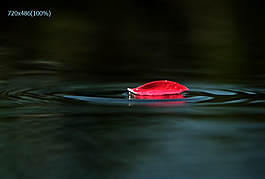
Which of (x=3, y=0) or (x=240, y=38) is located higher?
(x=3, y=0)

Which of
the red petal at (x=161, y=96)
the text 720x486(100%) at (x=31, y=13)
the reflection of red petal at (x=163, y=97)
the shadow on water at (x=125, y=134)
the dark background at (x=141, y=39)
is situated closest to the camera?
the shadow on water at (x=125, y=134)

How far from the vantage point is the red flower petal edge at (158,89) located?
2.93m

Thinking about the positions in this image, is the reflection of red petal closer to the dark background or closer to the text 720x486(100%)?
the dark background

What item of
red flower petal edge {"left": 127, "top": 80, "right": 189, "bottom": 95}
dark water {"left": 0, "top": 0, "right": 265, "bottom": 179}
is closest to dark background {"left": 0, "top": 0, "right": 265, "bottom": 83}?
dark water {"left": 0, "top": 0, "right": 265, "bottom": 179}

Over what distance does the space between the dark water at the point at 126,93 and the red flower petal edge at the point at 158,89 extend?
0.33 ft

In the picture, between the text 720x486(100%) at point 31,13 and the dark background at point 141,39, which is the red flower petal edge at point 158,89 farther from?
the text 720x486(100%) at point 31,13

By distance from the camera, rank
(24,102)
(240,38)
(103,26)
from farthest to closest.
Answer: (103,26) < (240,38) < (24,102)

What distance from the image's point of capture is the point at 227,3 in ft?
25.0

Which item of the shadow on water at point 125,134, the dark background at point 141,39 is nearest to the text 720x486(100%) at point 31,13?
the dark background at point 141,39

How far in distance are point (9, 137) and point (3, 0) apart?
669 centimetres

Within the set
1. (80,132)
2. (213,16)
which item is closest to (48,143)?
Result: (80,132)

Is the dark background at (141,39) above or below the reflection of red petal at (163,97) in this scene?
above

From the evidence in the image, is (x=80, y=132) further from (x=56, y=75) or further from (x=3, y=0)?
(x=3, y=0)

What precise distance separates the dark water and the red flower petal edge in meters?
0.10
